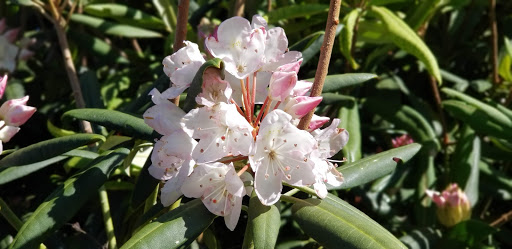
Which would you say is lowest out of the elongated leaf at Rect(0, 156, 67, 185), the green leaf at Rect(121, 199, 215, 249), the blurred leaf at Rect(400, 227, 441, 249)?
the blurred leaf at Rect(400, 227, 441, 249)

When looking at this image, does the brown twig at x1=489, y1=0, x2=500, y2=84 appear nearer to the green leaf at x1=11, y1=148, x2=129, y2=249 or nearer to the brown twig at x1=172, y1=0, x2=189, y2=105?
the brown twig at x1=172, y1=0, x2=189, y2=105

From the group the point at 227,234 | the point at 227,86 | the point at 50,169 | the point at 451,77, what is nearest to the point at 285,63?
the point at 227,86

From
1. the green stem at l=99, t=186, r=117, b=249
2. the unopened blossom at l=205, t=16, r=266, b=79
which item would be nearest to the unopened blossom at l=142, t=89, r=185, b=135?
the unopened blossom at l=205, t=16, r=266, b=79

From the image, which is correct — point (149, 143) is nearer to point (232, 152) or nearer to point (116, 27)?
point (232, 152)

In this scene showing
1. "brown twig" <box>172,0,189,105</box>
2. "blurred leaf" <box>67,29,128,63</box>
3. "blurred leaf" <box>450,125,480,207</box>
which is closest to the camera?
"brown twig" <box>172,0,189,105</box>

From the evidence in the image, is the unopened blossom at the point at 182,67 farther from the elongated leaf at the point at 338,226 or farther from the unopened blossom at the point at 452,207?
the unopened blossom at the point at 452,207
